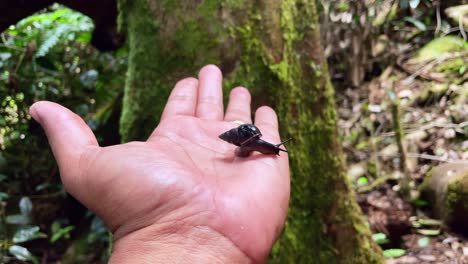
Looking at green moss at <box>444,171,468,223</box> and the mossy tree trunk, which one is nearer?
the mossy tree trunk

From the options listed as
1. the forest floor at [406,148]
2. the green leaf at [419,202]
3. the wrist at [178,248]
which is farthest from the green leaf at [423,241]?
the wrist at [178,248]

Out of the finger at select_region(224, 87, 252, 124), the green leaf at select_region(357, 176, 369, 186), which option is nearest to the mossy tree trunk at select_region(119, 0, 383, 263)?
the finger at select_region(224, 87, 252, 124)

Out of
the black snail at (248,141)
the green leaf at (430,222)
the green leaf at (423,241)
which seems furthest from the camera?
the green leaf at (430,222)

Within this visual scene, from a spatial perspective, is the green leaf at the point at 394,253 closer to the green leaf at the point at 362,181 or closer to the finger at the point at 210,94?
the green leaf at the point at 362,181

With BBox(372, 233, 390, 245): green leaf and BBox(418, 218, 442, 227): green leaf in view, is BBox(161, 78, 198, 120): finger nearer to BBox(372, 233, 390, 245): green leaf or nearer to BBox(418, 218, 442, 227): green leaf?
BBox(372, 233, 390, 245): green leaf

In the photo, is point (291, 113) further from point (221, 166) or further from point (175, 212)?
point (175, 212)

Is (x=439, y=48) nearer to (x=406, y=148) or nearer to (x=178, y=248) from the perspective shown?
(x=406, y=148)

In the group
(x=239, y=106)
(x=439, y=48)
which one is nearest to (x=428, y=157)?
(x=439, y=48)
